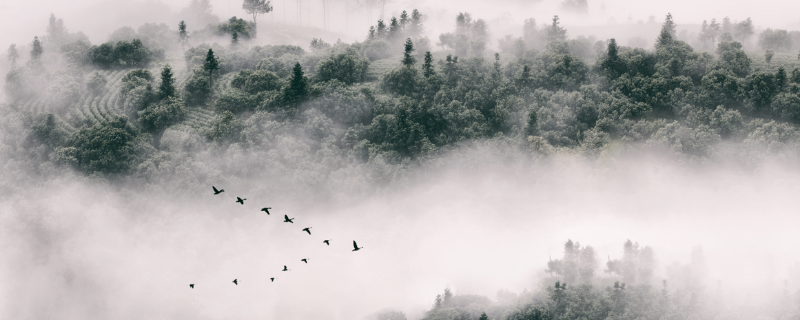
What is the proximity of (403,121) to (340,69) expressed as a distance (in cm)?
1988

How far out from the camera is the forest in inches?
6668

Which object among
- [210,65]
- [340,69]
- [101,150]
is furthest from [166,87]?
[340,69]

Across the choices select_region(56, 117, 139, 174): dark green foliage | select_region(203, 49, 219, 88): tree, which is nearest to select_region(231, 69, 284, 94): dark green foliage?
select_region(203, 49, 219, 88): tree

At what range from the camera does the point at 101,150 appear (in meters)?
169

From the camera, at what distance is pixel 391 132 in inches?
7190

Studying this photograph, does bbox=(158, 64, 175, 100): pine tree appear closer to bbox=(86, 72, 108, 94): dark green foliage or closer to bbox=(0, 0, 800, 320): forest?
bbox=(0, 0, 800, 320): forest

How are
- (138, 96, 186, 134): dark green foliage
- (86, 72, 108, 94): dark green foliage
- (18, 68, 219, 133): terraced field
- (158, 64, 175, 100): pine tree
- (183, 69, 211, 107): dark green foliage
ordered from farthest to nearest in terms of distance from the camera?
(86, 72, 108, 94): dark green foliage, (183, 69, 211, 107): dark green foliage, (158, 64, 175, 100): pine tree, (18, 68, 219, 133): terraced field, (138, 96, 186, 134): dark green foliage

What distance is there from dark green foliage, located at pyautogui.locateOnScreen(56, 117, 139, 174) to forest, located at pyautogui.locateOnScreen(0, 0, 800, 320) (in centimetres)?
31

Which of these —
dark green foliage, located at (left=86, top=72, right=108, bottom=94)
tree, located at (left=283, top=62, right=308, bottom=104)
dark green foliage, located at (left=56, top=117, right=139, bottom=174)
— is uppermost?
tree, located at (left=283, top=62, right=308, bottom=104)

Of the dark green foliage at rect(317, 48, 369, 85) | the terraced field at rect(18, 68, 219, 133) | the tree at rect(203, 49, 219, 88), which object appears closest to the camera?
the terraced field at rect(18, 68, 219, 133)

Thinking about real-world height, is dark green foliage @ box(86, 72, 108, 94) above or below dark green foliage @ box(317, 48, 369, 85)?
below

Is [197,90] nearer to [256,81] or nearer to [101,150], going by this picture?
[256,81]

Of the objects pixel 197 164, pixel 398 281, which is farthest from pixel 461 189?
pixel 197 164

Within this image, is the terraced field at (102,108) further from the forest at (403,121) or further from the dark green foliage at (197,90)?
the dark green foliage at (197,90)
